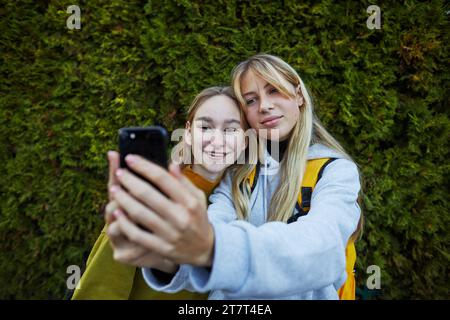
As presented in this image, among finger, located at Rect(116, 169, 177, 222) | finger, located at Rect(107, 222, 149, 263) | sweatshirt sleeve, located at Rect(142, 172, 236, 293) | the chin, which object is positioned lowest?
sweatshirt sleeve, located at Rect(142, 172, 236, 293)

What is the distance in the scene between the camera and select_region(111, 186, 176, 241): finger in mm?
724

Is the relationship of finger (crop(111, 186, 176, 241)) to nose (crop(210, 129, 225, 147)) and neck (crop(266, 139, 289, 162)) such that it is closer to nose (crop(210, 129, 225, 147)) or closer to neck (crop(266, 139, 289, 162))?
nose (crop(210, 129, 225, 147))

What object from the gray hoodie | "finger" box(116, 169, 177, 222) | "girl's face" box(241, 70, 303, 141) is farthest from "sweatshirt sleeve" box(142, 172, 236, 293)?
"girl's face" box(241, 70, 303, 141)

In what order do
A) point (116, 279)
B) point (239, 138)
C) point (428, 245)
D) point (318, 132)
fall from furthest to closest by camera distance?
point (428, 245) → point (318, 132) → point (239, 138) → point (116, 279)

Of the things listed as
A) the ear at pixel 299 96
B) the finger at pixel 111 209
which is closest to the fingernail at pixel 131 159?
the finger at pixel 111 209

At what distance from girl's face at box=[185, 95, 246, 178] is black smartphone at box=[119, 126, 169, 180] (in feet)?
2.83

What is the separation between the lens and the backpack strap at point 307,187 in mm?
1589

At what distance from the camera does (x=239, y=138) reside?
181 centimetres

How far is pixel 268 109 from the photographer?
182 cm

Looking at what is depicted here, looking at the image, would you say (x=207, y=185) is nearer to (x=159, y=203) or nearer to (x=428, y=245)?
(x=159, y=203)

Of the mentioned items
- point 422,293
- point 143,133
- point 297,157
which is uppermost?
point 143,133

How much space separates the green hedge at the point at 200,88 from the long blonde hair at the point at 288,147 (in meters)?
0.71

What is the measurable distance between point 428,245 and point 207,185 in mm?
2070

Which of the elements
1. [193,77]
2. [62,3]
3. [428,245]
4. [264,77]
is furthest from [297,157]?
[62,3]
